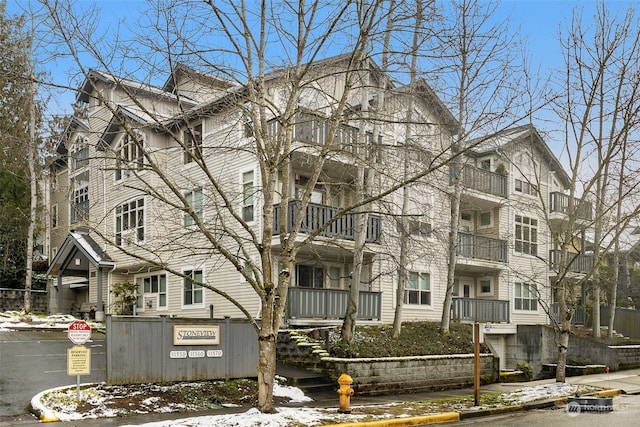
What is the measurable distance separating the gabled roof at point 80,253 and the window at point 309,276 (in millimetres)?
10104

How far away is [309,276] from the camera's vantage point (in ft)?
85.9

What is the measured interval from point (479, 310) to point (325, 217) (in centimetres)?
955

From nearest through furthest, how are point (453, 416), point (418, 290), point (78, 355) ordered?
point (78, 355) < point (453, 416) < point (418, 290)

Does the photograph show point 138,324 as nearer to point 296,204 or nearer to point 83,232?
point 296,204

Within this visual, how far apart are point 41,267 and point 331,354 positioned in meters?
26.5

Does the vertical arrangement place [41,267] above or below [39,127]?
below

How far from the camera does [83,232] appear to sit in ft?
112

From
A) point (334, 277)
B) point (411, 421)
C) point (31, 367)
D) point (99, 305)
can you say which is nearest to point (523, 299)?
point (334, 277)

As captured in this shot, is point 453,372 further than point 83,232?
No

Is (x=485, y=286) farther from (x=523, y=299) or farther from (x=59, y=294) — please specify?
(x=59, y=294)

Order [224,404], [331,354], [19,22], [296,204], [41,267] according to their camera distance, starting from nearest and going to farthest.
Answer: [224,404] < [331,354] < [296,204] < [19,22] < [41,267]

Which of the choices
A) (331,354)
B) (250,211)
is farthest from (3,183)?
(331,354)

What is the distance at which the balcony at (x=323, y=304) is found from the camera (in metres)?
22.5

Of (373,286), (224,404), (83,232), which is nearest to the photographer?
(224,404)
